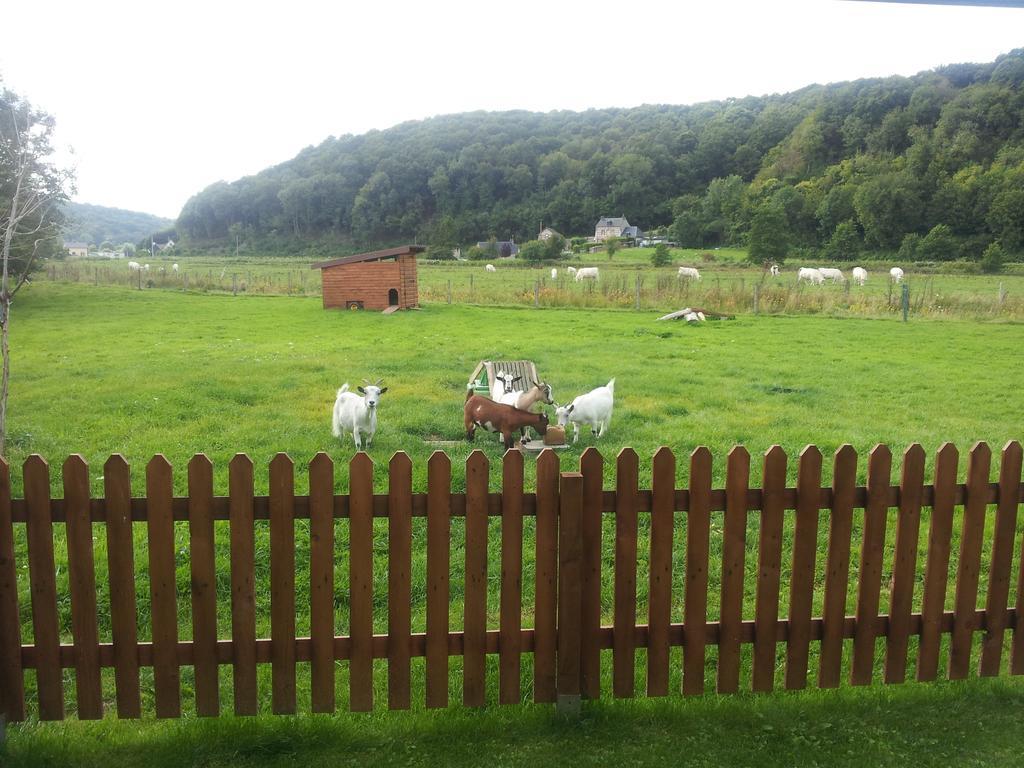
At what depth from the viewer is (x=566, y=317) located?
21.8 metres

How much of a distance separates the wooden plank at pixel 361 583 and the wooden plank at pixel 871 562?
1.99 m

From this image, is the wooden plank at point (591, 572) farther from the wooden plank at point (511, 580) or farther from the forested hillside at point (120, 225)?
the forested hillside at point (120, 225)

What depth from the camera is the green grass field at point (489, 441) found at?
307cm

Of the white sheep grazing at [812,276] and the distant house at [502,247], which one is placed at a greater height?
the distant house at [502,247]

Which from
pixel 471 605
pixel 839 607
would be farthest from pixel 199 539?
pixel 839 607

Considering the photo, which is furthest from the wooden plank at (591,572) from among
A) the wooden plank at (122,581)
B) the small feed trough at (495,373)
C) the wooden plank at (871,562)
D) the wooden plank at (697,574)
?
the small feed trough at (495,373)

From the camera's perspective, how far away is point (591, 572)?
3.14 m

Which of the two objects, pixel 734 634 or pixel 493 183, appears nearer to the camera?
pixel 734 634

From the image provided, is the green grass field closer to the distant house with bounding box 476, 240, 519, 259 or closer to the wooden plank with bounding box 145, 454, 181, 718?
the wooden plank with bounding box 145, 454, 181, 718

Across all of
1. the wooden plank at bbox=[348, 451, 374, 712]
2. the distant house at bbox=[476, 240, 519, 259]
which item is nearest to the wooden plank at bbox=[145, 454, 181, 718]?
the wooden plank at bbox=[348, 451, 374, 712]

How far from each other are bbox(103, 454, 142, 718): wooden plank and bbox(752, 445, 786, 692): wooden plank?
7.98 feet

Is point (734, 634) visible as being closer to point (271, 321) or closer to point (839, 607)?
point (839, 607)

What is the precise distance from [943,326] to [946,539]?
62.5 ft

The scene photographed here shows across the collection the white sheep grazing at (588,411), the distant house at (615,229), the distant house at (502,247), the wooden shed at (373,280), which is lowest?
the white sheep grazing at (588,411)
